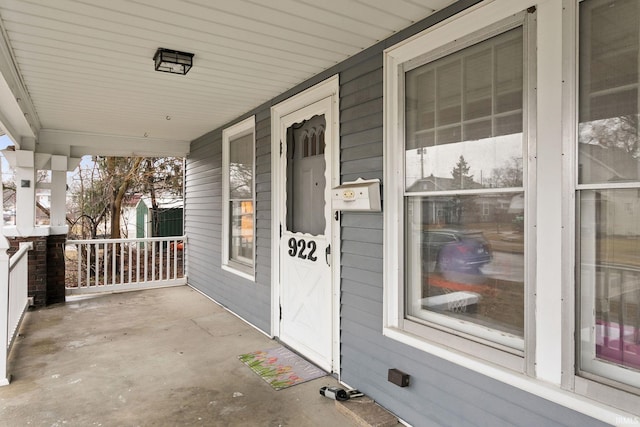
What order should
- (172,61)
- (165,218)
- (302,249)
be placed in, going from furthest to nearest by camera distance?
(165,218) < (302,249) < (172,61)

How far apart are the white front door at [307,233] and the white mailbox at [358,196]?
0.27 metres

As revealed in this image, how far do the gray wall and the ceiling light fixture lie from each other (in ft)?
3.52

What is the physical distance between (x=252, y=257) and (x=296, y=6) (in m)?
3.19

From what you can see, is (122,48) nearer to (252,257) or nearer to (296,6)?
(296,6)

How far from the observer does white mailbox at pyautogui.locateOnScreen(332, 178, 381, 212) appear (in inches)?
107

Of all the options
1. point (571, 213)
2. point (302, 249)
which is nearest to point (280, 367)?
point (302, 249)

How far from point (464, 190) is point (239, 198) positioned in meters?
3.53

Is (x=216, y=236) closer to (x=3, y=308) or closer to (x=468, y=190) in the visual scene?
(x=3, y=308)

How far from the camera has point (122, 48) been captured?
9.42ft

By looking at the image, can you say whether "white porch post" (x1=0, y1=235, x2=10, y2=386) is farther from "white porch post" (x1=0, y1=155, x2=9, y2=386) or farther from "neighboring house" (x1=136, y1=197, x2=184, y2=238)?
"neighboring house" (x1=136, y1=197, x2=184, y2=238)

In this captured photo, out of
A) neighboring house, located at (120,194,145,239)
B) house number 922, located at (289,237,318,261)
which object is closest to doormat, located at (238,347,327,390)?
house number 922, located at (289,237,318,261)

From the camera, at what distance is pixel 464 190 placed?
7.24 ft

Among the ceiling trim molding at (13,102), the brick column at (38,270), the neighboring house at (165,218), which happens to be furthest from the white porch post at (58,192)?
the neighboring house at (165,218)

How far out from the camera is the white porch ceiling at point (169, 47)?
7.64 feet
